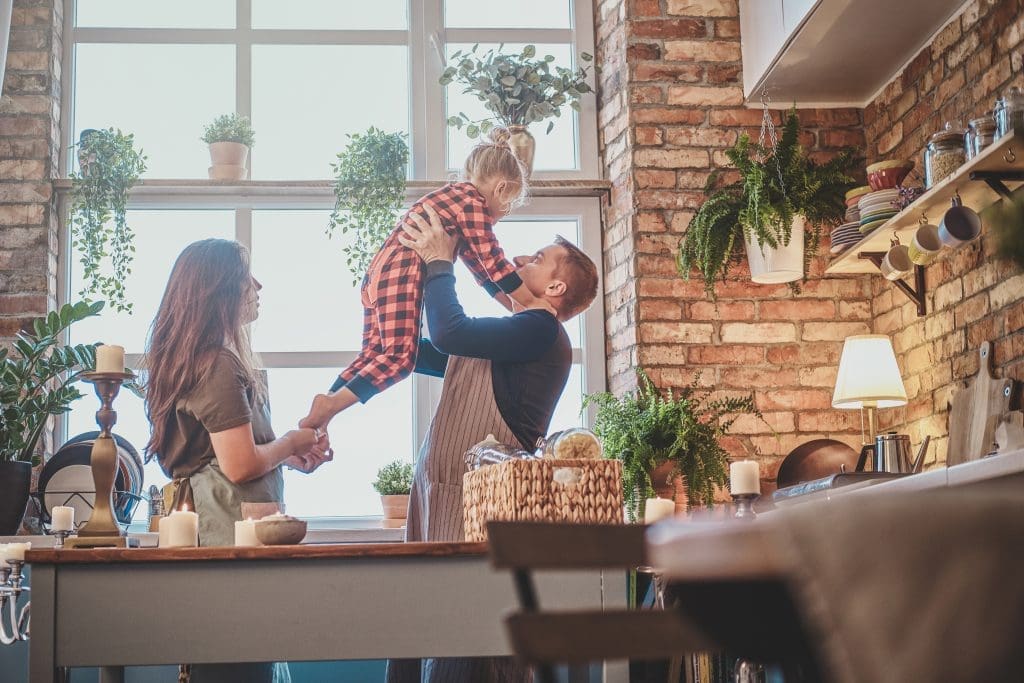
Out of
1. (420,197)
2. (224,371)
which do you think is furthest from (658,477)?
(224,371)

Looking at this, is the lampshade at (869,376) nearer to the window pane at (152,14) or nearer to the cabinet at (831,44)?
the cabinet at (831,44)

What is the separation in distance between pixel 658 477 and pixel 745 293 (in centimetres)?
78

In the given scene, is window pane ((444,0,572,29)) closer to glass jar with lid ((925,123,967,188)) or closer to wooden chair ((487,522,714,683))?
glass jar with lid ((925,123,967,188))

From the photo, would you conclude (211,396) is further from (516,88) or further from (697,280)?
(516,88)

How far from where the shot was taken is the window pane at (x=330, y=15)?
493 centimetres

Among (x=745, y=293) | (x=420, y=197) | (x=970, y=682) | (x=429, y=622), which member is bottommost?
(x=429, y=622)

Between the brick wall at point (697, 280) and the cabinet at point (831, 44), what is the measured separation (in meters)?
0.10

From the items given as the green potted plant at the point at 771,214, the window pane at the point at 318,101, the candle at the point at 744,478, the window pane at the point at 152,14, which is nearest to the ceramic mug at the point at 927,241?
the green potted plant at the point at 771,214

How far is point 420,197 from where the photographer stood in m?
4.65

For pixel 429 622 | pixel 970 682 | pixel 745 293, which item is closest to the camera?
pixel 970 682

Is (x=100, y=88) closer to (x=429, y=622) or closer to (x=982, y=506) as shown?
(x=429, y=622)

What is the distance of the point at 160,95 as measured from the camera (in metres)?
4.80

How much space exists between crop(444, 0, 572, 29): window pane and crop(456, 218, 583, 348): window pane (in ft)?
2.81

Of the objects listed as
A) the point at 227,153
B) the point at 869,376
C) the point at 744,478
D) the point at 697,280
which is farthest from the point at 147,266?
the point at 744,478
